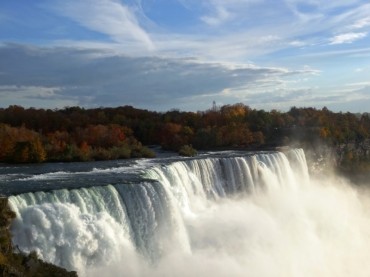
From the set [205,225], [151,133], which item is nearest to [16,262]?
[205,225]

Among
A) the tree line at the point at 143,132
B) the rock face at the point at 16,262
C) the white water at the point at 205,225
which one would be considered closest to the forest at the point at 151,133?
the tree line at the point at 143,132

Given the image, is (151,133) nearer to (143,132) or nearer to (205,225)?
(143,132)

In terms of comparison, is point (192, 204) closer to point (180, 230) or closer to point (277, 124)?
point (180, 230)

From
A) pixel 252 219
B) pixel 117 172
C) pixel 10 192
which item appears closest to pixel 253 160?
pixel 252 219

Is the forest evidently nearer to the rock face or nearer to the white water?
the white water

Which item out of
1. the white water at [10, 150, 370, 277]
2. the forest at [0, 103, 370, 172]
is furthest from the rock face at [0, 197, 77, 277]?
the forest at [0, 103, 370, 172]

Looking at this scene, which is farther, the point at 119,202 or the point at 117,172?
the point at 117,172
